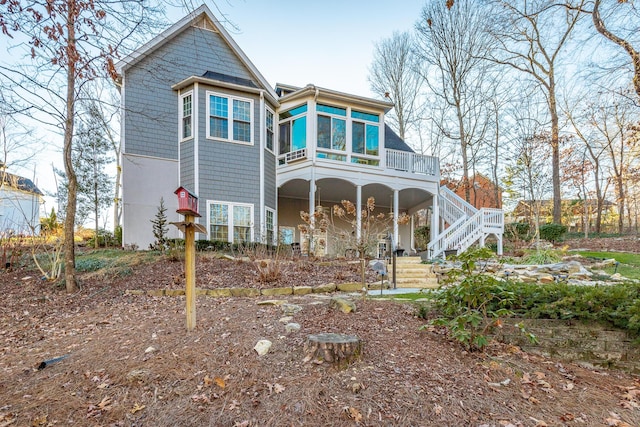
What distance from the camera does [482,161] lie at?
23.3 m

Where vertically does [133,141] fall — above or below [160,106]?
below

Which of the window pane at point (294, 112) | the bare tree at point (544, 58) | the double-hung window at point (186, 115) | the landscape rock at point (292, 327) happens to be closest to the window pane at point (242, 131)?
the double-hung window at point (186, 115)

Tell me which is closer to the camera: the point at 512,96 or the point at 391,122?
the point at 512,96

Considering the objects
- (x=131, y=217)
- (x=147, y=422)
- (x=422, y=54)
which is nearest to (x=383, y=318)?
(x=147, y=422)

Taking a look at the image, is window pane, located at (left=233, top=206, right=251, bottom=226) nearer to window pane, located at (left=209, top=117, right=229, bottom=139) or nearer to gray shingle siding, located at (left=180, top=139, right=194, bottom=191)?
gray shingle siding, located at (left=180, top=139, right=194, bottom=191)

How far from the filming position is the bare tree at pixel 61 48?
4.01 meters

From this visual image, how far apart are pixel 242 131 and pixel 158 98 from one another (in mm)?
2938

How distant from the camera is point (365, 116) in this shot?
521 inches

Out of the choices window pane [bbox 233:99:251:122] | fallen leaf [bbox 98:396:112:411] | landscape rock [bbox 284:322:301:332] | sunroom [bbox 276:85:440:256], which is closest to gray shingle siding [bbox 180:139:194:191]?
window pane [bbox 233:99:251:122]

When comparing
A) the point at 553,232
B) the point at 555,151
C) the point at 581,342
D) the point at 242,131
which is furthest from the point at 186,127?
the point at 555,151

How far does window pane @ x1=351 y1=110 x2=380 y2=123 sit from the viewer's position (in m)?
13.0

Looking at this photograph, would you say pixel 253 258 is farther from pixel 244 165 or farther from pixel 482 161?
pixel 482 161

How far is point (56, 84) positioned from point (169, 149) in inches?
210

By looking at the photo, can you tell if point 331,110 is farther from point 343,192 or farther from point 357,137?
point 343,192
